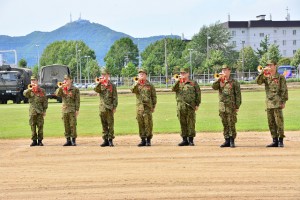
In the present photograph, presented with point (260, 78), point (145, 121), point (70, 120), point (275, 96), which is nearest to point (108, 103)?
point (145, 121)

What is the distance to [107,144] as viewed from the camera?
66.5ft

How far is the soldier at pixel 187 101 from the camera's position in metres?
19.6

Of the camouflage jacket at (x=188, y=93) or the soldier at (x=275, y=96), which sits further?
A: the camouflage jacket at (x=188, y=93)

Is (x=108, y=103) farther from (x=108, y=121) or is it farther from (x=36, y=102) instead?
(x=36, y=102)

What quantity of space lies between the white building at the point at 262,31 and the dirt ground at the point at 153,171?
14757cm

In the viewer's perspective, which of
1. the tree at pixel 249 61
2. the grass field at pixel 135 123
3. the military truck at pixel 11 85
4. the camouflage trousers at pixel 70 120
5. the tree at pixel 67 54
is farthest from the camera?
the tree at pixel 67 54

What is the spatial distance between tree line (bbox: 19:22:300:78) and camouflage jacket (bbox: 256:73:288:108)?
275 ft

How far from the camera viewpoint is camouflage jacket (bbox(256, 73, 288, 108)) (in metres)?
18.5

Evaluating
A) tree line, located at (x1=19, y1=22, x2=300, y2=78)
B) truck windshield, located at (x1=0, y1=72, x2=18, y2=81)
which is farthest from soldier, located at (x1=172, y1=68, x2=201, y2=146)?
tree line, located at (x1=19, y1=22, x2=300, y2=78)

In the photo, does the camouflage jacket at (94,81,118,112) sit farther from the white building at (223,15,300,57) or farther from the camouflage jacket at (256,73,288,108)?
the white building at (223,15,300,57)

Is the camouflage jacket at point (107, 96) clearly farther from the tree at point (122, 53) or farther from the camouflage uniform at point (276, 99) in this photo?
the tree at point (122, 53)

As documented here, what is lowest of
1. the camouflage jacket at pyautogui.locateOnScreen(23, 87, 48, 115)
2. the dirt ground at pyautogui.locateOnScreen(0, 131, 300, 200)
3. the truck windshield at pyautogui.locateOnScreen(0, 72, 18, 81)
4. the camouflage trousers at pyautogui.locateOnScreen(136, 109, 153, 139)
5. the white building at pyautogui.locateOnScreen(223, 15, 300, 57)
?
the dirt ground at pyautogui.locateOnScreen(0, 131, 300, 200)

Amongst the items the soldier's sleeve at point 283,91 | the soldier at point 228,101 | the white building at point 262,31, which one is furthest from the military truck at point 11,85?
the white building at point 262,31

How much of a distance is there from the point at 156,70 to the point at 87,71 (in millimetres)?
12853
